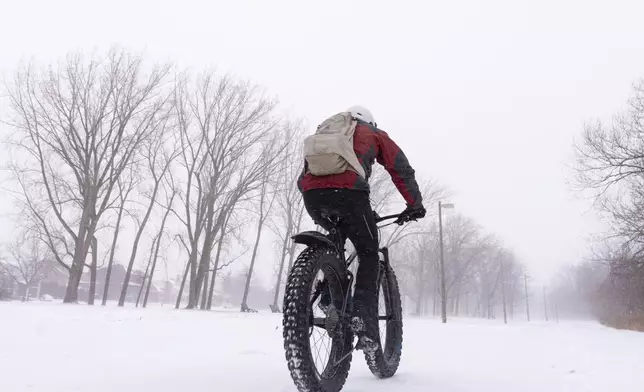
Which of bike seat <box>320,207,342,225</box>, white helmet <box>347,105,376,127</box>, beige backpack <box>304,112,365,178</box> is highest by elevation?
white helmet <box>347,105,376,127</box>

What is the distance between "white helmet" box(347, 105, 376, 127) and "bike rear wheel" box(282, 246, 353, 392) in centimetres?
99

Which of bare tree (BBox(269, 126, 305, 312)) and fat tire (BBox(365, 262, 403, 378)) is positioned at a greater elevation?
bare tree (BBox(269, 126, 305, 312))

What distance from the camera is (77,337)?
400cm

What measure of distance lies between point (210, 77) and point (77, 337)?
1891cm

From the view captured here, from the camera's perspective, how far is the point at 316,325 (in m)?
2.29

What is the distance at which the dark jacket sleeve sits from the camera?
2.66 meters

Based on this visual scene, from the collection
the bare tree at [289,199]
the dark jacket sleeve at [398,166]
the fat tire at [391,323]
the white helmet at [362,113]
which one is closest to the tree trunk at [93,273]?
the bare tree at [289,199]

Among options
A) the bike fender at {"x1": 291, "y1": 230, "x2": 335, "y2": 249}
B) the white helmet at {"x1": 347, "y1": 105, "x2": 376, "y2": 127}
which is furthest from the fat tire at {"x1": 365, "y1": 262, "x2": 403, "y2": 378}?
the white helmet at {"x1": 347, "y1": 105, "x2": 376, "y2": 127}

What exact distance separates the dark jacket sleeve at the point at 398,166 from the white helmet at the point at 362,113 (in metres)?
0.17

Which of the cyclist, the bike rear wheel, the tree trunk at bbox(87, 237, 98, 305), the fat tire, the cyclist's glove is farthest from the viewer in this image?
the tree trunk at bbox(87, 237, 98, 305)

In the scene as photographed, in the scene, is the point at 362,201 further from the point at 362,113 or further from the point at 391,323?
the point at 391,323

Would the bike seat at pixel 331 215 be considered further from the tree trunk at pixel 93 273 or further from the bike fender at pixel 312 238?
the tree trunk at pixel 93 273

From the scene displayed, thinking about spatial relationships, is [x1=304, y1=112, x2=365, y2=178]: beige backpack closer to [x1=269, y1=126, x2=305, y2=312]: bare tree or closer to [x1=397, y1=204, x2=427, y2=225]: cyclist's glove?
[x1=397, y1=204, x2=427, y2=225]: cyclist's glove

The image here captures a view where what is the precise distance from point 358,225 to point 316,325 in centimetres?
68
